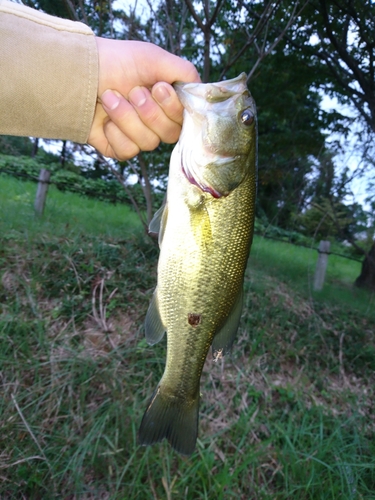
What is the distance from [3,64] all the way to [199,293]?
46.2 inches

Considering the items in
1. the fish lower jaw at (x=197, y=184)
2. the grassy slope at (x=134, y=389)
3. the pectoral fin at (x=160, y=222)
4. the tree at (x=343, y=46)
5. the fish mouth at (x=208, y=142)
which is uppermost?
the tree at (x=343, y=46)

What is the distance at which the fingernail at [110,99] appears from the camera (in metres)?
1.61

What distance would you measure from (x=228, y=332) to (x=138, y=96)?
1150 millimetres

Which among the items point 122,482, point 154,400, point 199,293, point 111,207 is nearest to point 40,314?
point 122,482

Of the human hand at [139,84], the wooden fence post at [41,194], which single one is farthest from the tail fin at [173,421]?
the wooden fence post at [41,194]

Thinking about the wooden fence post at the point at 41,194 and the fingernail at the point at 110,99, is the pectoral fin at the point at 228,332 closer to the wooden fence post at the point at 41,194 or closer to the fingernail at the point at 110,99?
the fingernail at the point at 110,99

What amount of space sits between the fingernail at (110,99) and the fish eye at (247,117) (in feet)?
1.80

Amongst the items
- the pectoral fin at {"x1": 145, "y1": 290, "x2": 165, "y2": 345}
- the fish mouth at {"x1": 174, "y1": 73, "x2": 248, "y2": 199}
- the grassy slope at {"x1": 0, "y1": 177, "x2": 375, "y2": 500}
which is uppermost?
the fish mouth at {"x1": 174, "y1": 73, "x2": 248, "y2": 199}

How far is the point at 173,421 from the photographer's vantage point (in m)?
1.73

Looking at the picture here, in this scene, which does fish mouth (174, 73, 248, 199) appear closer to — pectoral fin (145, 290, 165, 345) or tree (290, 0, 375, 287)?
pectoral fin (145, 290, 165, 345)

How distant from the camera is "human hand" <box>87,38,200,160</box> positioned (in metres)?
1.61

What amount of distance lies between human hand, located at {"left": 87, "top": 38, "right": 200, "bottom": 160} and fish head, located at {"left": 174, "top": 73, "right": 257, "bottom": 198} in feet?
0.32

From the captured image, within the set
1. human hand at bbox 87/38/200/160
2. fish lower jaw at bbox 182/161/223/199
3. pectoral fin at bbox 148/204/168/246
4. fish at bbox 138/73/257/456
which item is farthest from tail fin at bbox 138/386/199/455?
human hand at bbox 87/38/200/160

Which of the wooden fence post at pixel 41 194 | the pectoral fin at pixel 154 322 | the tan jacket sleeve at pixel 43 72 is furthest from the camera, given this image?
the wooden fence post at pixel 41 194
